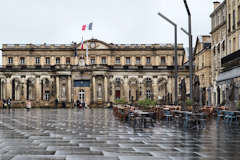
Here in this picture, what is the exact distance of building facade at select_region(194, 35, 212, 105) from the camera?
170ft

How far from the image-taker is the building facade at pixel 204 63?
170 feet

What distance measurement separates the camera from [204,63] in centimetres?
5456

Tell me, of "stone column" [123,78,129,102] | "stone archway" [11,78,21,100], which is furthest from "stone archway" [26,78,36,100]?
"stone column" [123,78,129,102]

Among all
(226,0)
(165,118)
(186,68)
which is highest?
(226,0)

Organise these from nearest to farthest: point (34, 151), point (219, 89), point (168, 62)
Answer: point (34, 151), point (219, 89), point (168, 62)

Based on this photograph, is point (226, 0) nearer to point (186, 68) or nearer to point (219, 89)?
point (219, 89)

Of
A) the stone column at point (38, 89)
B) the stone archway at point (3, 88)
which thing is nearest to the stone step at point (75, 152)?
the stone column at point (38, 89)

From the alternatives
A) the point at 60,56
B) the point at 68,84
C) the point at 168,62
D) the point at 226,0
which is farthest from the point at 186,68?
the point at 226,0

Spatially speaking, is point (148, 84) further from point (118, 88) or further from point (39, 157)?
point (39, 157)

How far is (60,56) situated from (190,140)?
69.5 m

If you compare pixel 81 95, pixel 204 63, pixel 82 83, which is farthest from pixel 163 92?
pixel 81 95

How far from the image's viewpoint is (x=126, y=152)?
9.65 metres

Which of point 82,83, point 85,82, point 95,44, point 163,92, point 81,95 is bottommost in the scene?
point 81,95

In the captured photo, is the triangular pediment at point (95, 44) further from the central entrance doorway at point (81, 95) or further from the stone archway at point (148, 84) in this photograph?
the stone archway at point (148, 84)
